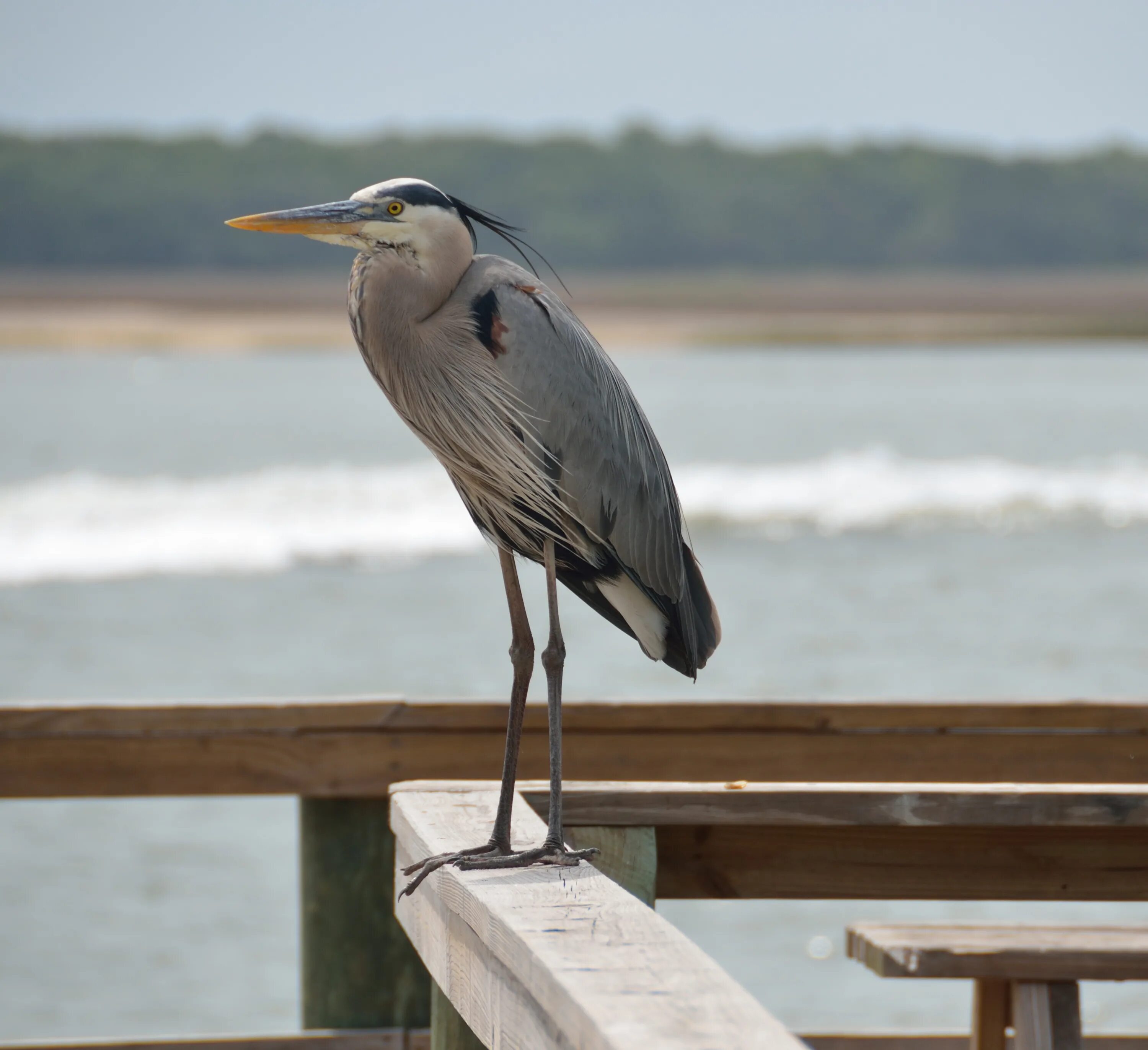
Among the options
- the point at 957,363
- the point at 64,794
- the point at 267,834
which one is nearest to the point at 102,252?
the point at 957,363

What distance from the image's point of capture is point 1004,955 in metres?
1.59

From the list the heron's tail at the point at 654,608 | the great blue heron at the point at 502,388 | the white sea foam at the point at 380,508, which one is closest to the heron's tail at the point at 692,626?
the heron's tail at the point at 654,608

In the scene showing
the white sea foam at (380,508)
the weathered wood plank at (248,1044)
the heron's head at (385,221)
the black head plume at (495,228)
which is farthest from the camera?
the white sea foam at (380,508)

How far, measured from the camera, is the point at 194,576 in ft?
34.7

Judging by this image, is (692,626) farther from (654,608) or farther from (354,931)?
(354,931)

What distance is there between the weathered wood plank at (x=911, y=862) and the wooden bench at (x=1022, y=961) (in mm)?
198

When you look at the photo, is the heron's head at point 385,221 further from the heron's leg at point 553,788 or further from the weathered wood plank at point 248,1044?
the weathered wood plank at point 248,1044

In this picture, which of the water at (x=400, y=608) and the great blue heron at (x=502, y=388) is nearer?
the great blue heron at (x=502, y=388)

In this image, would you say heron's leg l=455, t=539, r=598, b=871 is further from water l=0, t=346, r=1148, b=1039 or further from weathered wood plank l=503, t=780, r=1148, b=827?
water l=0, t=346, r=1148, b=1039

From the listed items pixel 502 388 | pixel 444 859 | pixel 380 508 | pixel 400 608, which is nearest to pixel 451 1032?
pixel 444 859

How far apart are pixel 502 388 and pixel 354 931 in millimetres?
1008

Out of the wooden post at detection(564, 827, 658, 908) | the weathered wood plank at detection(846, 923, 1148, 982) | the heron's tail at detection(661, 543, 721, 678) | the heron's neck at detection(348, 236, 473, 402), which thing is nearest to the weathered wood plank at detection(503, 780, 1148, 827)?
the wooden post at detection(564, 827, 658, 908)

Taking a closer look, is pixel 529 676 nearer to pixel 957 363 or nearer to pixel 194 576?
pixel 194 576

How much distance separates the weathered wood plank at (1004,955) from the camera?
157 centimetres
